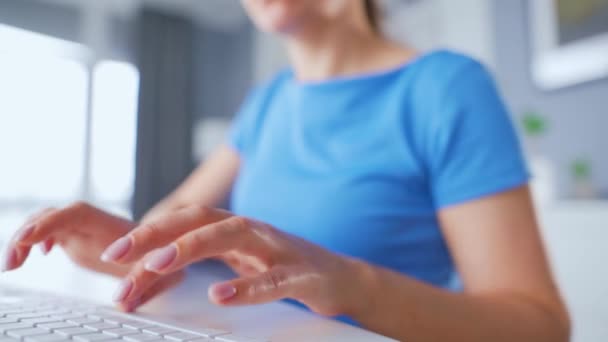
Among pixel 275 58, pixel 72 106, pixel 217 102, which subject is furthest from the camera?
pixel 217 102

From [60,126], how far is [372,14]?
2.51m

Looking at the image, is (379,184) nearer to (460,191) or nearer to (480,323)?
(460,191)

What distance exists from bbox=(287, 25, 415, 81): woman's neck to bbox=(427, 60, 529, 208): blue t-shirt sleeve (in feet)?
0.60

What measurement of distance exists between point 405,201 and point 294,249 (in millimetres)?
307

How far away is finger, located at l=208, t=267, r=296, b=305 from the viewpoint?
11.6 inches

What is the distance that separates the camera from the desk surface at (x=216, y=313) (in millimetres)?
315

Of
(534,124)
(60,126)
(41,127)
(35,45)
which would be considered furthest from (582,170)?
(35,45)

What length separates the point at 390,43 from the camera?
31.2 inches

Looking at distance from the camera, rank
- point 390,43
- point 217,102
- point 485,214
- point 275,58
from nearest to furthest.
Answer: point 485,214 → point 390,43 → point 275,58 → point 217,102

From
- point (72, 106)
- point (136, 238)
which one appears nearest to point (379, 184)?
point (136, 238)

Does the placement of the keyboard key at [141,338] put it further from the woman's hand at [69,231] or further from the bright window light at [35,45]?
the bright window light at [35,45]

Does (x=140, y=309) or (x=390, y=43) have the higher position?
(x=390, y=43)

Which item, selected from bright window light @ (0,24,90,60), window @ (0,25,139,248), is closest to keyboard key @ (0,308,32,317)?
window @ (0,25,139,248)

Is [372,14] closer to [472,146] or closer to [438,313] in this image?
[472,146]
